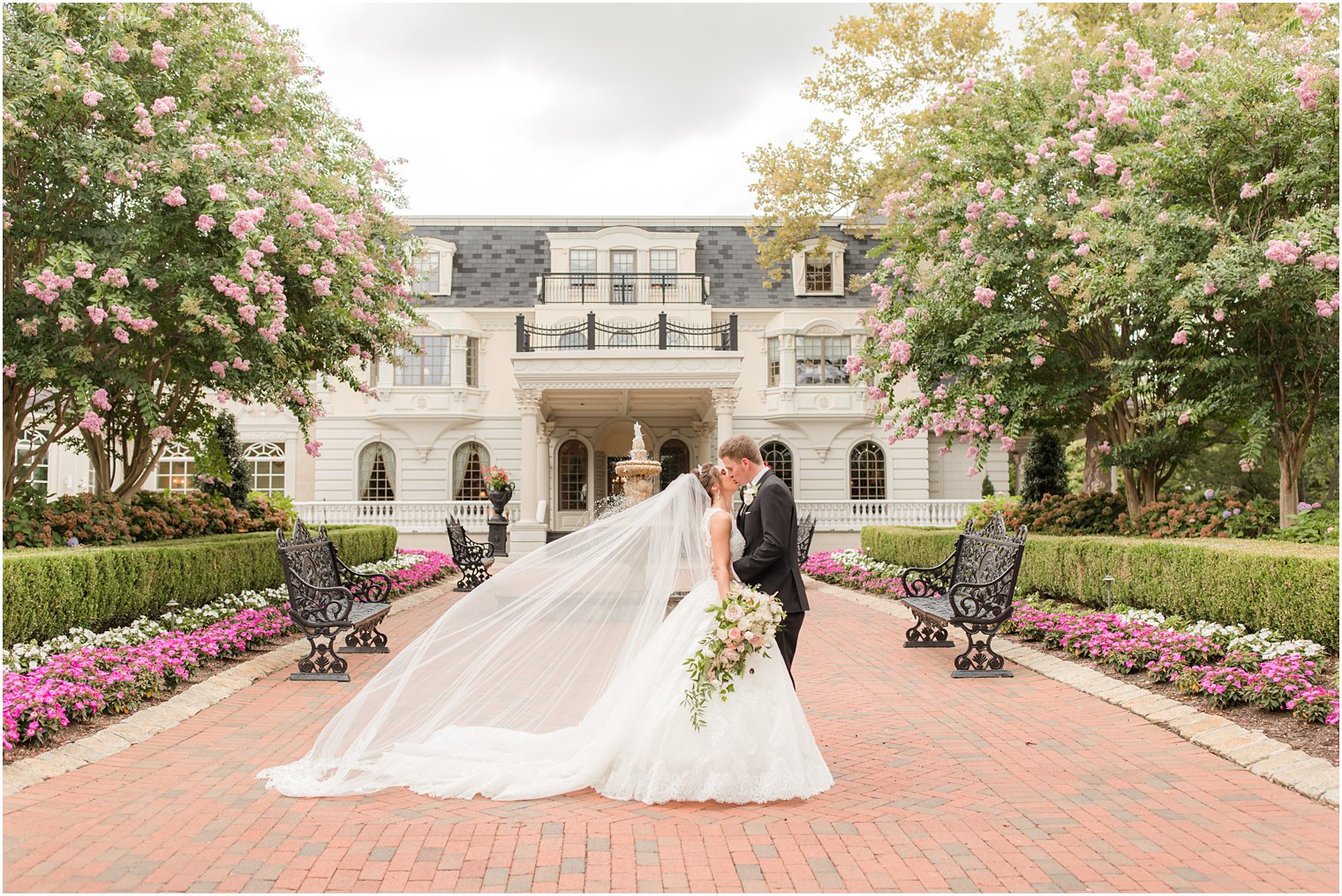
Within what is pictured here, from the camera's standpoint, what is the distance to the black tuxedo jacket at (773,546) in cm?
542

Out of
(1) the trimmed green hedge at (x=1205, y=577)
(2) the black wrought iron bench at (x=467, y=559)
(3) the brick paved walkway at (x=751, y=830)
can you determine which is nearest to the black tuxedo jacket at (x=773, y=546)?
(3) the brick paved walkway at (x=751, y=830)

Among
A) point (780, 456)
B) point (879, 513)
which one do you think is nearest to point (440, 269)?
point (780, 456)

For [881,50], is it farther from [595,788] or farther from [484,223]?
[595,788]

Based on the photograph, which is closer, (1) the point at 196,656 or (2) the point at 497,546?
(1) the point at 196,656

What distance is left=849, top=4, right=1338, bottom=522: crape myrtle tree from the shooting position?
31.9 ft

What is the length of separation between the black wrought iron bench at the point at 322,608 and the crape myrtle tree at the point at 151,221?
215cm

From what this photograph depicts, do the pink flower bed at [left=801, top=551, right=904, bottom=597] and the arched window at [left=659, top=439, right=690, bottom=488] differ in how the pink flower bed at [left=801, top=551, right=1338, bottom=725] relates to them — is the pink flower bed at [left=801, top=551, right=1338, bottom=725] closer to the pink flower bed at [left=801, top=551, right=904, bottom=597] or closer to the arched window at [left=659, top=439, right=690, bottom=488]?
the pink flower bed at [left=801, top=551, right=904, bottom=597]

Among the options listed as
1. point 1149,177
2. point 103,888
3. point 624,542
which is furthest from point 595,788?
point 1149,177

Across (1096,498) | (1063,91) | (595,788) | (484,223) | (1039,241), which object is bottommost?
(595,788)

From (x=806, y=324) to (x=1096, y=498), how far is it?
1472 centimetres

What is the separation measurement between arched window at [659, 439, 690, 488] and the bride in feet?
80.9

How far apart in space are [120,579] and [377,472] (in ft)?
67.6

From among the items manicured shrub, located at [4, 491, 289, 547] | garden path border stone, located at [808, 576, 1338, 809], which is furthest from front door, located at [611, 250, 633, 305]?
garden path border stone, located at [808, 576, 1338, 809]

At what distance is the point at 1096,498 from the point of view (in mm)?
14867
